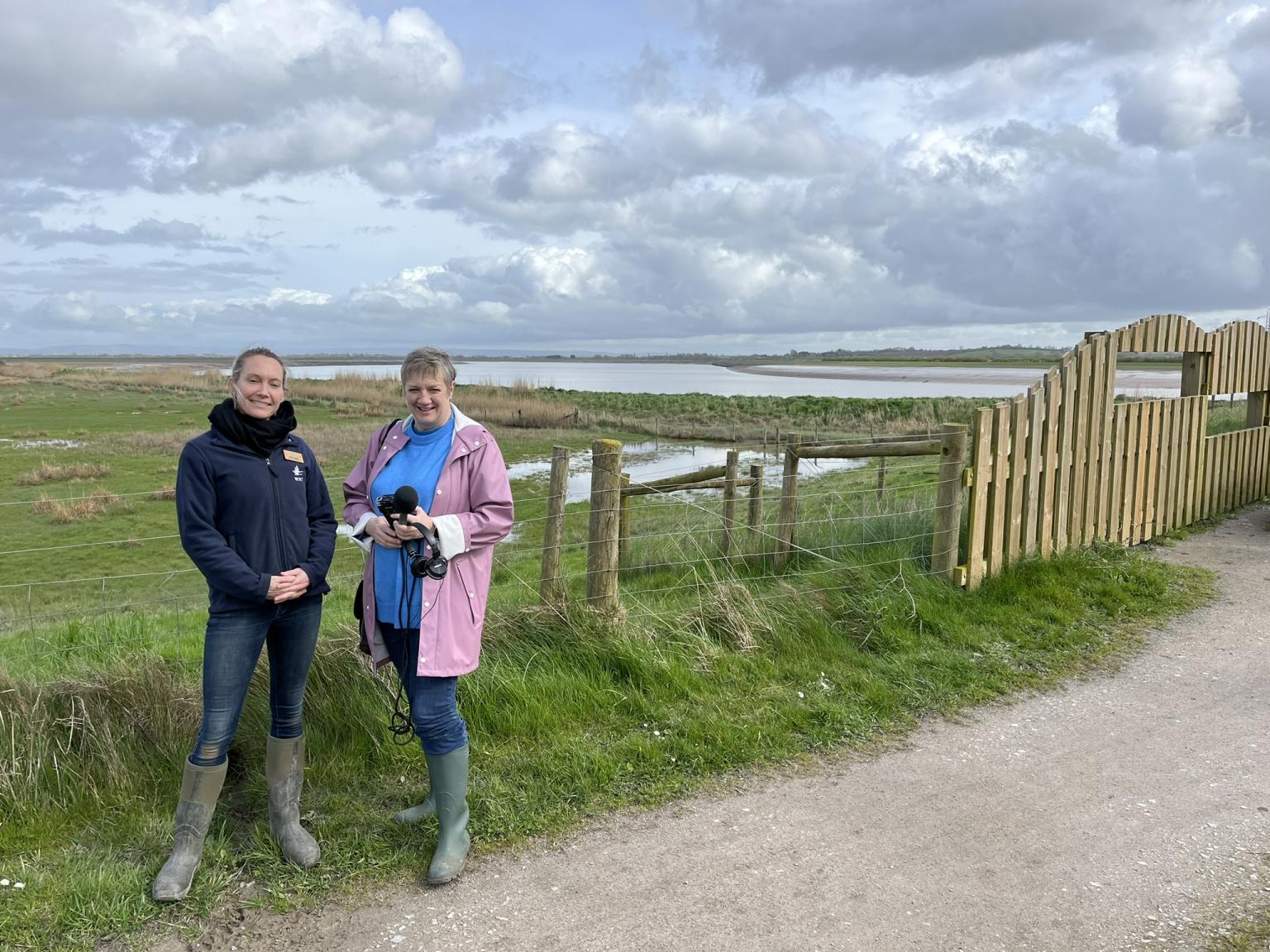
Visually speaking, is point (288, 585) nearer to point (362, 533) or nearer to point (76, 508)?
point (362, 533)

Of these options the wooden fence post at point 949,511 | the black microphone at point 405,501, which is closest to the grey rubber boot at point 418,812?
the black microphone at point 405,501

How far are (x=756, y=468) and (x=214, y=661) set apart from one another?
6.95 m

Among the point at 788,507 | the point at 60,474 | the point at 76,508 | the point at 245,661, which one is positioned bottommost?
the point at 76,508

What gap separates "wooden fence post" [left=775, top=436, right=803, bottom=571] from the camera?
8.41 meters

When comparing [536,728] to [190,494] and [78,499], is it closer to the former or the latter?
[190,494]

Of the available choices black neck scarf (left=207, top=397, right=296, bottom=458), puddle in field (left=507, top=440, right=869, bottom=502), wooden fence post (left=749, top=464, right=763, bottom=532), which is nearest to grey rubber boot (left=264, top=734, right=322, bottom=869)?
black neck scarf (left=207, top=397, right=296, bottom=458)

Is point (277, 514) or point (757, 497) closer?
point (277, 514)

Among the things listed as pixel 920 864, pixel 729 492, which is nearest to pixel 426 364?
pixel 920 864

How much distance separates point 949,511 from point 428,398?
15.8ft

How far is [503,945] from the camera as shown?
3102 mm

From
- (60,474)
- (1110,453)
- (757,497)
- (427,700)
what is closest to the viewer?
(427,700)

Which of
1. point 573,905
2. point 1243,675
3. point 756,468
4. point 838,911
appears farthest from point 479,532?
point 756,468

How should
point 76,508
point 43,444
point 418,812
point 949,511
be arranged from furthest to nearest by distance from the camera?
point 43,444
point 76,508
point 949,511
point 418,812

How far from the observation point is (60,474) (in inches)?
949
